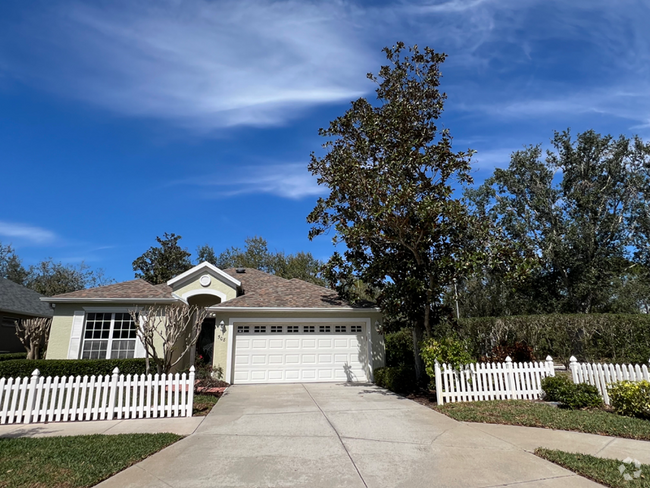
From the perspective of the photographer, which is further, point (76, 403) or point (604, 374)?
point (604, 374)

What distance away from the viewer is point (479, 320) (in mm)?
16062

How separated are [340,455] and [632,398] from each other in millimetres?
6778

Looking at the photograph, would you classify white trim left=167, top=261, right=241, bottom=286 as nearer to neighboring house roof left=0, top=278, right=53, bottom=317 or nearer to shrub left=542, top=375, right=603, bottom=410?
neighboring house roof left=0, top=278, right=53, bottom=317

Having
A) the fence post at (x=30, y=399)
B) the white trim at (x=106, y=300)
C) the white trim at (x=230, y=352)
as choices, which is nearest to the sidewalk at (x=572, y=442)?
the white trim at (x=230, y=352)

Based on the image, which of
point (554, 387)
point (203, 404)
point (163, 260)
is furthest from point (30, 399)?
point (163, 260)

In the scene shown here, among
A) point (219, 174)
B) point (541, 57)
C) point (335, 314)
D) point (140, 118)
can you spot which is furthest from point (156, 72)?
point (541, 57)

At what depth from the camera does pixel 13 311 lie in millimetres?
18734

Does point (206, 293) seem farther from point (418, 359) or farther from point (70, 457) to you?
point (70, 457)

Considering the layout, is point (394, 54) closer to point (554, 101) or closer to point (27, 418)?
point (554, 101)

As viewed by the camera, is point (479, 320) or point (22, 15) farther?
point (479, 320)

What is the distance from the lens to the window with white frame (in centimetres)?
1436

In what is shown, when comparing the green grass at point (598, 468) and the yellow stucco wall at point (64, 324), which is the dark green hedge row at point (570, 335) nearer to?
the green grass at point (598, 468)

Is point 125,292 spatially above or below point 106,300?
above

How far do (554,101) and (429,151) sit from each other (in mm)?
4050
